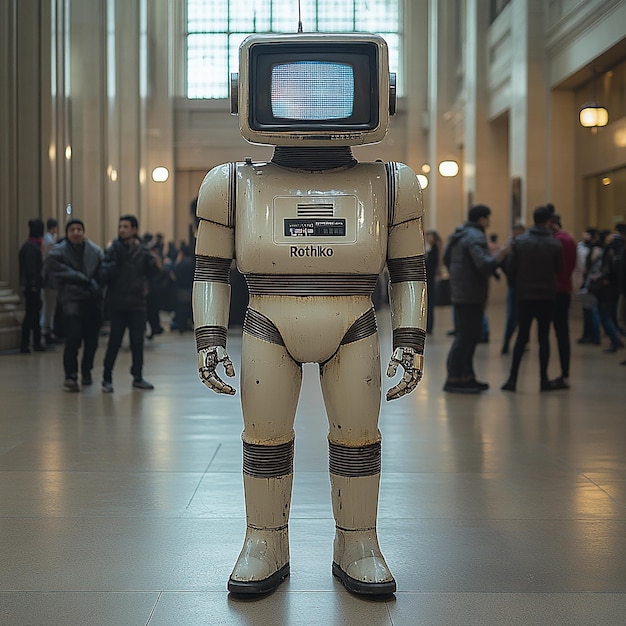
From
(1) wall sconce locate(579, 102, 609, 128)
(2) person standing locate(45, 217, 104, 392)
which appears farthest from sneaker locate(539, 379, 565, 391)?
→ (1) wall sconce locate(579, 102, 609, 128)

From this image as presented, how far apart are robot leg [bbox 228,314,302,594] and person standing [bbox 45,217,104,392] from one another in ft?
19.0

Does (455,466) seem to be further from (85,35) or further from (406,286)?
(85,35)

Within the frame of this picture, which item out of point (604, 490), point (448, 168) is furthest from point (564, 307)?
point (448, 168)

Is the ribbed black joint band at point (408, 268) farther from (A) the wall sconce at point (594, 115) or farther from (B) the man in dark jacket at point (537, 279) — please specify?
(A) the wall sconce at point (594, 115)

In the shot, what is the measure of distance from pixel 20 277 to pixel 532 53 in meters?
10.8

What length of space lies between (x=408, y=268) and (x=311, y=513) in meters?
1.62

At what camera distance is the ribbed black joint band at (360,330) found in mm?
3842

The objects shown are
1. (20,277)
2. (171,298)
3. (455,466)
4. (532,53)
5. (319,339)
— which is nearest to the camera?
(319,339)

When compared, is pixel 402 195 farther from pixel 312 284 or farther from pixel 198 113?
pixel 198 113

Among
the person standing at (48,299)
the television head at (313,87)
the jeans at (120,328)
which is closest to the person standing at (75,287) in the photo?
the jeans at (120,328)

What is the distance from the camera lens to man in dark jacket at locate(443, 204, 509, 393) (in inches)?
365

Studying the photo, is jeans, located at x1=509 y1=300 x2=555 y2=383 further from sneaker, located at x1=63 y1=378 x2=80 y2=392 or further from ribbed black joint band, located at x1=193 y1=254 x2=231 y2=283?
ribbed black joint band, located at x1=193 y1=254 x2=231 y2=283

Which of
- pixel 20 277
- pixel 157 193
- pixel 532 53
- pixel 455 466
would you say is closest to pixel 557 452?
pixel 455 466

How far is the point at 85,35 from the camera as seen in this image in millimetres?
20047
